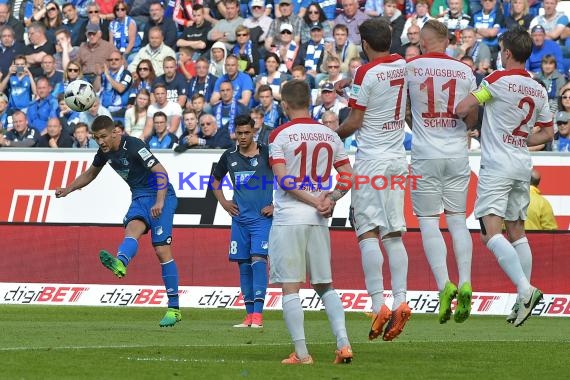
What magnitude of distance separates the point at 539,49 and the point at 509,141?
450 inches

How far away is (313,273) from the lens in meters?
12.6

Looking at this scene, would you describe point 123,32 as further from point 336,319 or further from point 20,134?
point 336,319

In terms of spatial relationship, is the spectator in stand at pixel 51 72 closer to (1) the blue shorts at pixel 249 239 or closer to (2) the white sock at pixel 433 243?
(1) the blue shorts at pixel 249 239

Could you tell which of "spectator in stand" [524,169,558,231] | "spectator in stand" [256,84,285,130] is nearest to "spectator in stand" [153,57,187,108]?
"spectator in stand" [256,84,285,130]

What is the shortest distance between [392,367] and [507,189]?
2.72 metres

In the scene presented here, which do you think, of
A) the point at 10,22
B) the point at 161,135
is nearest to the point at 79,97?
the point at 161,135

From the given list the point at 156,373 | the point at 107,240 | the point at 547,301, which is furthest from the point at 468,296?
the point at 107,240

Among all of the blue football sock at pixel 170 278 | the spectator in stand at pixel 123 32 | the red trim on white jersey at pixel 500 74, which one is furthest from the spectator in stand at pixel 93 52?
the red trim on white jersey at pixel 500 74

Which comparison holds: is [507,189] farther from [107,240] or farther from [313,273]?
[107,240]

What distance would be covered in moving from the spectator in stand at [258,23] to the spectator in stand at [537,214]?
7929mm

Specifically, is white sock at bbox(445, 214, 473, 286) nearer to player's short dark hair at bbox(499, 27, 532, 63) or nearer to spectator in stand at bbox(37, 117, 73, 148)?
player's short dark hair at bbox(499, 27, 532, 63)

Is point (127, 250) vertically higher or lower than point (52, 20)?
higher

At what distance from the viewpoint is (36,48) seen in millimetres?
29578

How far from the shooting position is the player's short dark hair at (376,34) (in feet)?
44.6
